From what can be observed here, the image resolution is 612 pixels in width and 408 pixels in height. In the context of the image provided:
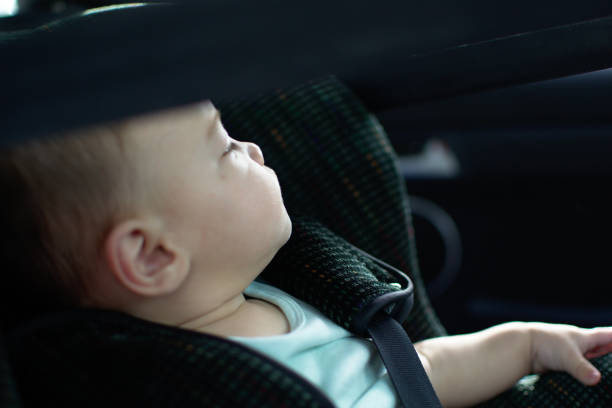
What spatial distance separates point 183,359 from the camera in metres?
0.55

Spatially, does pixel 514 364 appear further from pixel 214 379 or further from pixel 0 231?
pixel 0 231

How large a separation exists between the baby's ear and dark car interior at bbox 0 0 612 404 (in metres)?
0.19

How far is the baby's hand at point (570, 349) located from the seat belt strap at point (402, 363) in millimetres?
165

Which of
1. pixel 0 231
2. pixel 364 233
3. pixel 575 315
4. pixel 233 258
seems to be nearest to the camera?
pixel 0 231

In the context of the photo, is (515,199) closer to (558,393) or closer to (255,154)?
(558,393)

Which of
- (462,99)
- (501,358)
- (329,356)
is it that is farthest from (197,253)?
(462,99)

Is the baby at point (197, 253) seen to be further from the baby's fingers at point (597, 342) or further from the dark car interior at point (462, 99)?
the dark car interior at point (462, 99)

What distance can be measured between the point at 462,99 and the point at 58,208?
3.01ft

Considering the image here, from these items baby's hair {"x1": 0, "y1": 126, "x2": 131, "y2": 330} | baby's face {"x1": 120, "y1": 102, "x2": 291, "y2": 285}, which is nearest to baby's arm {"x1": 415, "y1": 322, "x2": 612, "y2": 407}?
baby's face {"x1": 120, "y1": 102, "x2": 291, "y2": 285}

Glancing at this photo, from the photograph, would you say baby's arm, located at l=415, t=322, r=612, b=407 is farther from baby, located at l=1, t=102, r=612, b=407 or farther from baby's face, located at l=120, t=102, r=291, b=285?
baby's face, located at l=120, t=102, r=291, b=285

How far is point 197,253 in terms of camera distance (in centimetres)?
63

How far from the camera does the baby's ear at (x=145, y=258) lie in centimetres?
57

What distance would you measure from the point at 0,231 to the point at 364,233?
0.46 meters

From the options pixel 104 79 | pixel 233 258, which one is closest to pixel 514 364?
pixel 233 258
